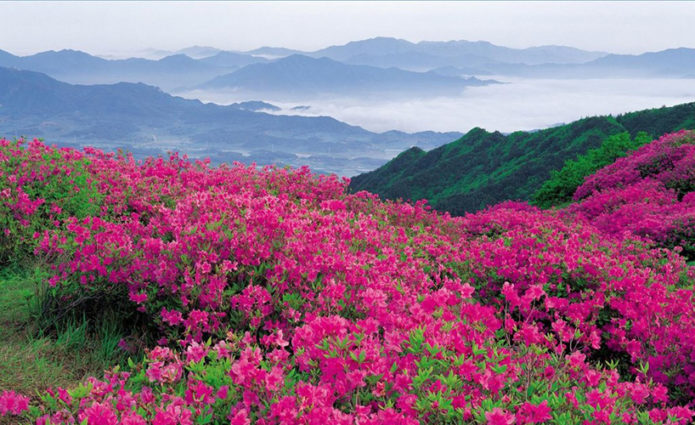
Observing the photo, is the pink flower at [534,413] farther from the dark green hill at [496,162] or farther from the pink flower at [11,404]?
the dark green hill at [496,162]

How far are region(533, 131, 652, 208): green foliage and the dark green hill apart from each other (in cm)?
2914

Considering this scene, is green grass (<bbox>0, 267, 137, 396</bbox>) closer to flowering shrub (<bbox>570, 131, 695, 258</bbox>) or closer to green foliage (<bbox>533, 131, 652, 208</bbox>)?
flowering shrub (<bbox>570, 131, 695, 258</bbox>)

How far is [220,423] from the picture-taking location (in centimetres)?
291

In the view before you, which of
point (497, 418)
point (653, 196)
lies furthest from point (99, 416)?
point (653, 196)

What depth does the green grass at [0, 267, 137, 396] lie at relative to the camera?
4270 millimetres

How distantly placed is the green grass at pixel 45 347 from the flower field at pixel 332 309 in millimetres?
211

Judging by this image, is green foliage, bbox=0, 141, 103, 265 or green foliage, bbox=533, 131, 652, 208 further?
green foliage, bbox=533, 131, 652, 208

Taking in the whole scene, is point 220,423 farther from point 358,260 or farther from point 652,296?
point 652,296

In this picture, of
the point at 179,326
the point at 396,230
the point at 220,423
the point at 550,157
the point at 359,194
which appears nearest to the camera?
the point at 220,423

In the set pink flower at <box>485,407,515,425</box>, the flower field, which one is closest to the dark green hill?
the flower field

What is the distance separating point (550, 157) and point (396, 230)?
75.0 m

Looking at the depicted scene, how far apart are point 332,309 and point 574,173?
27.2 metres

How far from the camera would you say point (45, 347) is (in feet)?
15.7

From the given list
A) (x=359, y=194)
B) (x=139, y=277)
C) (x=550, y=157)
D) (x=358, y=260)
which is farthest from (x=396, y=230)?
(x=550, y=157)
